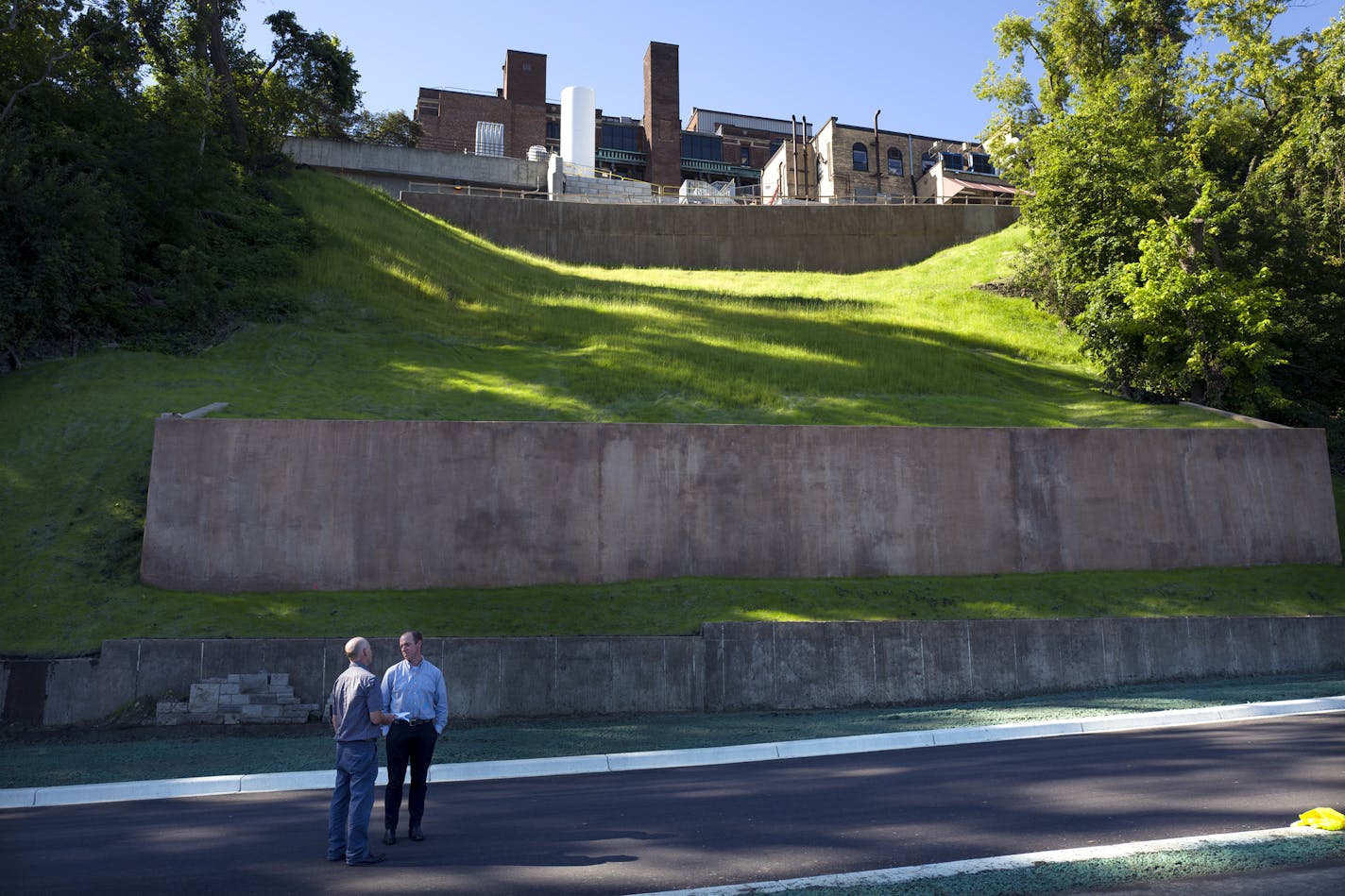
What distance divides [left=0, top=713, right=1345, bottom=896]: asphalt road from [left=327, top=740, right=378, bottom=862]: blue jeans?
0.15m

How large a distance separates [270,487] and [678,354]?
1192 centimetres

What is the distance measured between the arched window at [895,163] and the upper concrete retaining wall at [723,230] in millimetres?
19338

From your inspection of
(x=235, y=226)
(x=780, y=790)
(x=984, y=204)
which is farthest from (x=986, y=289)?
(x=780, y=790)

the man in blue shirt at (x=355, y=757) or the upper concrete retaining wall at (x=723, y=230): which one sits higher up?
the upper concrete retaining wall at (x=723, y=230)

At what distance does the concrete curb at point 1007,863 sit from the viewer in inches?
210

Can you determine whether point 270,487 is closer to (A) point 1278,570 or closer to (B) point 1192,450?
(B) point 1192,450

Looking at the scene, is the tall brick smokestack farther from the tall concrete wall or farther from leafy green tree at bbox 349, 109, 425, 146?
the tall concrete wall

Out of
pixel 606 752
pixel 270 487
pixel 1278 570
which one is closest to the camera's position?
pixel 606 752

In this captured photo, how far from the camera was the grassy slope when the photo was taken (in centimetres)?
1388

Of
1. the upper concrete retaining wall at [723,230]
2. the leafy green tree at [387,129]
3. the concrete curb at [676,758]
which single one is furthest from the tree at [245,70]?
the concrete curb at [676,758]

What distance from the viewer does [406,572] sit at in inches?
578

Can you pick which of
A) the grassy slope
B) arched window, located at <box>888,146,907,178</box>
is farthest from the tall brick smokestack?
the grassy slope

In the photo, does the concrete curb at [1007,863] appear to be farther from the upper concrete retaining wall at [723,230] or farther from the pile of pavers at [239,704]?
the upper concrete retaining wall at [723,230]

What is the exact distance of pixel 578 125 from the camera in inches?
2381
